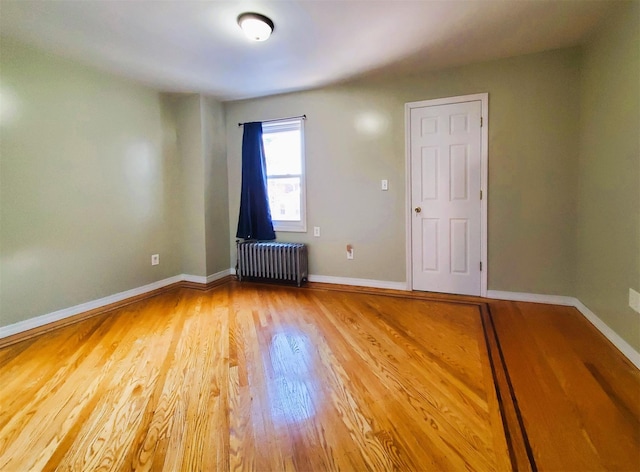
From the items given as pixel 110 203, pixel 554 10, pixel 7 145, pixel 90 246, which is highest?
pixel 554 10

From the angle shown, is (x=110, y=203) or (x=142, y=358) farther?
(x=110, y=203)

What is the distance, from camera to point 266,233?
12.9ft

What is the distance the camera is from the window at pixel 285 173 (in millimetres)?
3787

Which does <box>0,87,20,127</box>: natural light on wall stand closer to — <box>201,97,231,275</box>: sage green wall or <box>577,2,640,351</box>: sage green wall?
<box>201,97,231,275</box>: sage green wall

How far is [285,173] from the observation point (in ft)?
12.8

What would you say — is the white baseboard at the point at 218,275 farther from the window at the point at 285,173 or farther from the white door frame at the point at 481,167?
the white door frame at the point at 481,167

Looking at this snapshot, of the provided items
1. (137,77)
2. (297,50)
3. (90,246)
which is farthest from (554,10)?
(90,246)

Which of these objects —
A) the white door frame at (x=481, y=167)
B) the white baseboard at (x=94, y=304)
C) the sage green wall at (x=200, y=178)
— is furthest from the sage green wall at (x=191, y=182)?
the white door frame at (x=481, y=167)

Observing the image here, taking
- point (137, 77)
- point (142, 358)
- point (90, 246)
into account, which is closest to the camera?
point (142, 358)

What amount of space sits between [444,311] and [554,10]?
7.79 ft

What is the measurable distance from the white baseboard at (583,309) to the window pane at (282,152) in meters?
2.63

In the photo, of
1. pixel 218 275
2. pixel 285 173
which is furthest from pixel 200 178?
pixel 218 275

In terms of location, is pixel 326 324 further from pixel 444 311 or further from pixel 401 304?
pixel 444 311

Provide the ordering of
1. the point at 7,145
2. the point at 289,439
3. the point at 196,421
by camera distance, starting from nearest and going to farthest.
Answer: the point at 289,439
the point at 196,421
the point at 7,145
